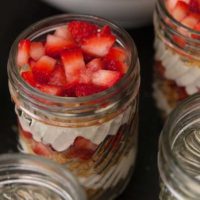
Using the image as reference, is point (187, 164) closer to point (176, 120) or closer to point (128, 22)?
point (176, 120)

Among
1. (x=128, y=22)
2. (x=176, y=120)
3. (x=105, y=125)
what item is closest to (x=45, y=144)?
(x=105, y=125)

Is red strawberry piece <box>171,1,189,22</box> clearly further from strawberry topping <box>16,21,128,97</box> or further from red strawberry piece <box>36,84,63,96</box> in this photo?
red strawberry piece <box>36,84,63,96</box>

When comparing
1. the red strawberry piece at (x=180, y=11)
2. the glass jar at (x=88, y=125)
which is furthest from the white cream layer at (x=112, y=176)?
the red strawberry piece at (x=180, y=11)

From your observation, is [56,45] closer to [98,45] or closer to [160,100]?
[98,45]

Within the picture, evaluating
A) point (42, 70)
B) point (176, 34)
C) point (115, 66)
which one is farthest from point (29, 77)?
point (176, 34)

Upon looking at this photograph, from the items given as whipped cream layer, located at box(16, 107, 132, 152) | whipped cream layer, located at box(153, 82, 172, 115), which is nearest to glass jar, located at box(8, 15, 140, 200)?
whipped cream layer, located at box(16, 107, 132, 152)

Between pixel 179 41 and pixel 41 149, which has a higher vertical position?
Answer: pixel 179 41
